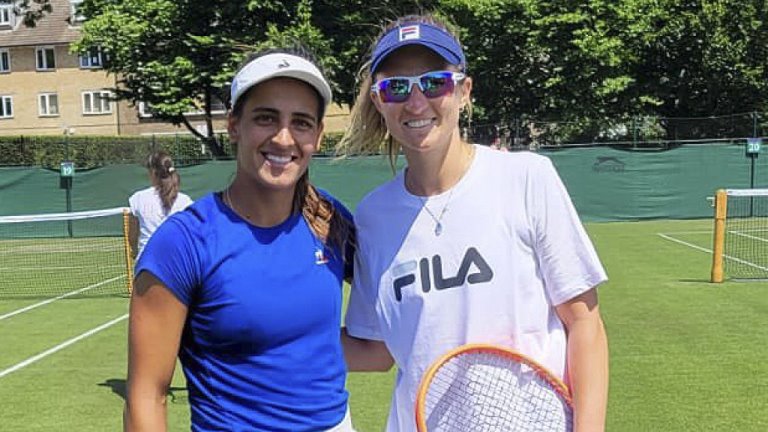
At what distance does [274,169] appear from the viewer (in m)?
2.23

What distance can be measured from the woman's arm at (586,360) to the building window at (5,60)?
2179 inches

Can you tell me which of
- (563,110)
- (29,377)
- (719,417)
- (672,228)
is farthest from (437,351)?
(563,110)

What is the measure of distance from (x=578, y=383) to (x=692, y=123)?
87.1ft

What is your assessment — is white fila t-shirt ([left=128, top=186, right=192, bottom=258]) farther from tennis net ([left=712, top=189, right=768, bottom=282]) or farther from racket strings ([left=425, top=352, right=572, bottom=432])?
tennis net ([left=712, top=189, right=768, bottom=282])

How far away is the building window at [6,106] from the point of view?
50838 millimetres

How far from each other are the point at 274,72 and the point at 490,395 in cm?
102

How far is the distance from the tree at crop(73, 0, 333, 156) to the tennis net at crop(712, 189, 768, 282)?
14.4m

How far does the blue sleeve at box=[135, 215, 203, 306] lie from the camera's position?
2.02m

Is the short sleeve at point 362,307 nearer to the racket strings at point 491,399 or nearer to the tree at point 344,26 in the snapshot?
the racket strings at point 491,399

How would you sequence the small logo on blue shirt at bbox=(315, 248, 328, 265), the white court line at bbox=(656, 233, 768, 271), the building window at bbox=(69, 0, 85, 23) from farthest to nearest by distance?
the building window at bbox=(69, 0, 85, 23) < the white court line at bbox=(656, 233, 768, 271) < the small logo on blue shirt at bbox=(315, 248, 328, 265)

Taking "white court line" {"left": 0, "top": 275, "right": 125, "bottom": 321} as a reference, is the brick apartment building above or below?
above

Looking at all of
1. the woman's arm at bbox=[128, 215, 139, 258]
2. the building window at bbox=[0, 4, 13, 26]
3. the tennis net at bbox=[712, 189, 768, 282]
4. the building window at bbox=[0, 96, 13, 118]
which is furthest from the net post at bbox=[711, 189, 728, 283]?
the building window at bbox=[0, 4, 13, 26]

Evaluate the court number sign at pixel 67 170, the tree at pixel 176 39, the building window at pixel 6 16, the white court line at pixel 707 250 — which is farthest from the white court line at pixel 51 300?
the building window at pixel 6 16

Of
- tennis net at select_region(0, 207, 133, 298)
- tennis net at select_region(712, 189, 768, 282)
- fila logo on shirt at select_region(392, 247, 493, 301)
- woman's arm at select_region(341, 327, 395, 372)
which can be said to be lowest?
tennis net at select_region(0, 207, 133, 298)
